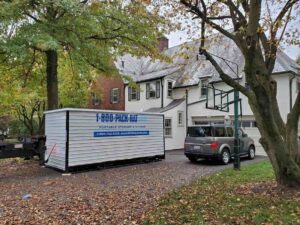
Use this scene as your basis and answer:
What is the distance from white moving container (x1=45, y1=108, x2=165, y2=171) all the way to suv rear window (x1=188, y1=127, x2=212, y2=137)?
2021 mm

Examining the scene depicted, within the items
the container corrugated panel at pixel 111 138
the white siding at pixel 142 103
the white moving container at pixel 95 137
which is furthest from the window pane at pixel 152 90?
the white moving container at pixel 95 137

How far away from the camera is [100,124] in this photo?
46.2 ft

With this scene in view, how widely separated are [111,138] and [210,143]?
474cm

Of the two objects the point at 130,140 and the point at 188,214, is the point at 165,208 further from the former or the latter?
the point at 130,140

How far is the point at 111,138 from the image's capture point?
14.5 metres

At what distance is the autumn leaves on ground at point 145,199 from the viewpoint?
20.1 feet

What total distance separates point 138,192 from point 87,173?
4.50 m

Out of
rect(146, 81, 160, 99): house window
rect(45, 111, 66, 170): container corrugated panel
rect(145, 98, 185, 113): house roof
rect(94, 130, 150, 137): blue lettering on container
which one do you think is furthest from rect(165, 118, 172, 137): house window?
rect(45, 111, 66, 170): container corrugated panel

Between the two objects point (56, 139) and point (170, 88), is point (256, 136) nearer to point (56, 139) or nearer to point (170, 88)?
point (170, 88)

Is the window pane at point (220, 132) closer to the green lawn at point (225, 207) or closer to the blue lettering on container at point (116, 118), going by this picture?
the blue lettering on container at point (116, 118)

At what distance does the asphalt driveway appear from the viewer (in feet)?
21.1

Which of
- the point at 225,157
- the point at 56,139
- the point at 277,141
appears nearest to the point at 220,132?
the point at 225,157

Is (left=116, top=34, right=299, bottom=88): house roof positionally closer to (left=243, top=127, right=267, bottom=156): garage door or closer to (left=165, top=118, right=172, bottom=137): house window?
(left=165, top=118, right=172, bottom=137): house window

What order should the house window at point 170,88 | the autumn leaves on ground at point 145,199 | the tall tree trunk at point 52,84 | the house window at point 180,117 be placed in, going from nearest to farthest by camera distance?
1. the autumn leaves on ground at point 145,199
2. the tall tree trunk at point 52,84
3. the house window at point 180,117
4. the house window at point 170,88
